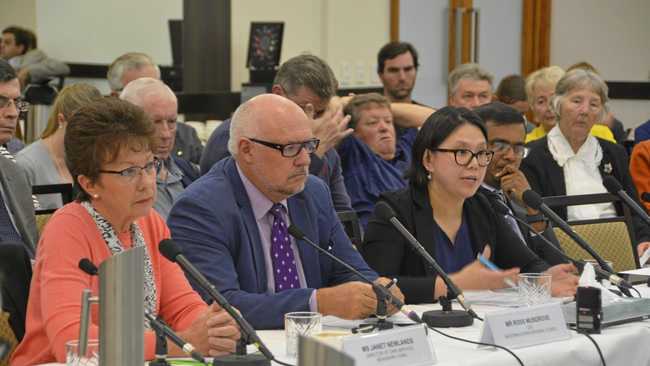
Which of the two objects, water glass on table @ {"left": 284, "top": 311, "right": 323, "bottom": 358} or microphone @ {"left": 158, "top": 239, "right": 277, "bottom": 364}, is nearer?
microphone @ {"left": 158, "top": 239, "right": 277, "bottom": 364}

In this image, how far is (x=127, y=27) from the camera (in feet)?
36.3

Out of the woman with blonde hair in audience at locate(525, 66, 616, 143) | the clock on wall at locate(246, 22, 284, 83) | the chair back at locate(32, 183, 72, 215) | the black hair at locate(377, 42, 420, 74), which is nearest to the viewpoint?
the chair back at locate(32, 183, 72, 215)

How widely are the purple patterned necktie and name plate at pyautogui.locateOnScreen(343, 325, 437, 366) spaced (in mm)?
733

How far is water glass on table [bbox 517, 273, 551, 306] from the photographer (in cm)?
286

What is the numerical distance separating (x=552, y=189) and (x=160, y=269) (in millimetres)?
2654

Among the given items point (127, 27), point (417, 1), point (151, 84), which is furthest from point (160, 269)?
point (127, 27)

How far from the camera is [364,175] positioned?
490cm

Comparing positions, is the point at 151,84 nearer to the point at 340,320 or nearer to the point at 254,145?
the point at 254,145

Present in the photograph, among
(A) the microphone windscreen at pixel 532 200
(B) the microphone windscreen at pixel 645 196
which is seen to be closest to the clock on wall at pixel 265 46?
(B) the microphone windscreen at pixel 645 196

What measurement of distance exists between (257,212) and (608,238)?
5.55ft

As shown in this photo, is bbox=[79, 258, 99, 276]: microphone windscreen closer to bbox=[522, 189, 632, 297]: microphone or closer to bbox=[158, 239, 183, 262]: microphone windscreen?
bbox=[158, 239, 183, 262]: microphone windscreen

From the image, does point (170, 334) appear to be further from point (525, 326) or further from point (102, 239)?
point (525, 326)

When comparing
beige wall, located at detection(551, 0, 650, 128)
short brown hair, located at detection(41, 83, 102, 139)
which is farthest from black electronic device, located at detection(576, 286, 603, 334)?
beige wall, located at detection(551, 0, 650, 128)

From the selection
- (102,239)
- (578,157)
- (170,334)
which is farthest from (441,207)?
(578,157)
